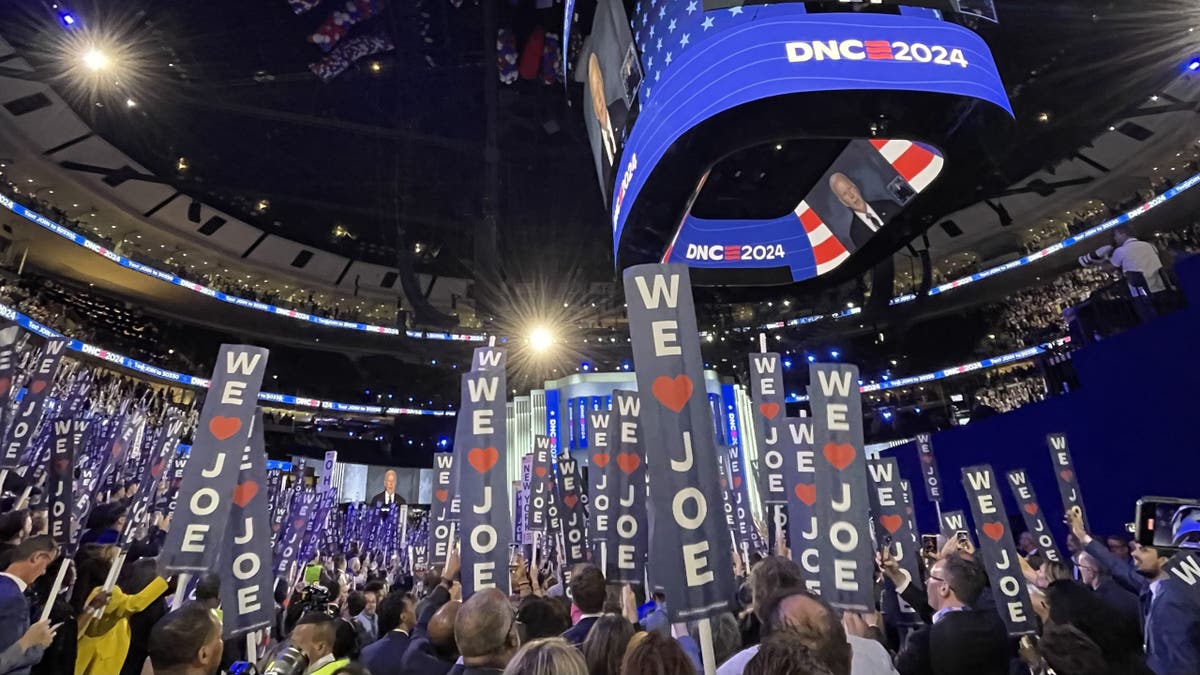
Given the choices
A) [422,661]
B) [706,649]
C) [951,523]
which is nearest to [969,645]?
[706,649]

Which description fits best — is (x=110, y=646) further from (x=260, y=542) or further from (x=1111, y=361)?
(x=1111, y=361)

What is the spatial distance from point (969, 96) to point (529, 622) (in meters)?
6.14

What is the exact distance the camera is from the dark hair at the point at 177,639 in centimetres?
247

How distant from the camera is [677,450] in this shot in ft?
9.29

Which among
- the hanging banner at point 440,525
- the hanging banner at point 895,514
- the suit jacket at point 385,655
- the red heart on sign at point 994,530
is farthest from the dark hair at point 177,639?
the red heart on sign at point 994,530

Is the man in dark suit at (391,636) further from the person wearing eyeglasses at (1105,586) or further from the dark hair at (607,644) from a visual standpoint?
the person wearing eyeglasses at (1105,586)

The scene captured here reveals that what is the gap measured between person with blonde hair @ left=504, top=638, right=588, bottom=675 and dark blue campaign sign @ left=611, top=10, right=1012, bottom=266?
18.3 ft

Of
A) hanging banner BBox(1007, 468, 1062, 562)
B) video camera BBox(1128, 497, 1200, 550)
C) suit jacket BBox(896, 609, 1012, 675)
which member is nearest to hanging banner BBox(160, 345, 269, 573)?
suit jacket BBox(896, 609, 1012, 675)

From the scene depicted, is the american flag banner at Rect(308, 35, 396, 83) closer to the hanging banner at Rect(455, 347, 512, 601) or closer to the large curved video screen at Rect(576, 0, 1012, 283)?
the large curved video screen at Rect(576, 0, 1012, 283)

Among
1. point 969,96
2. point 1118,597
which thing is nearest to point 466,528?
point 1118,597

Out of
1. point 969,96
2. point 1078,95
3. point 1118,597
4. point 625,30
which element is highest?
point 1078,95

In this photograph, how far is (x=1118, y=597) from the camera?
14.8 feet

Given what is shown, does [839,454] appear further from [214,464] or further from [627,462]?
[214,464]

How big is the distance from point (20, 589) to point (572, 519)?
545cm
